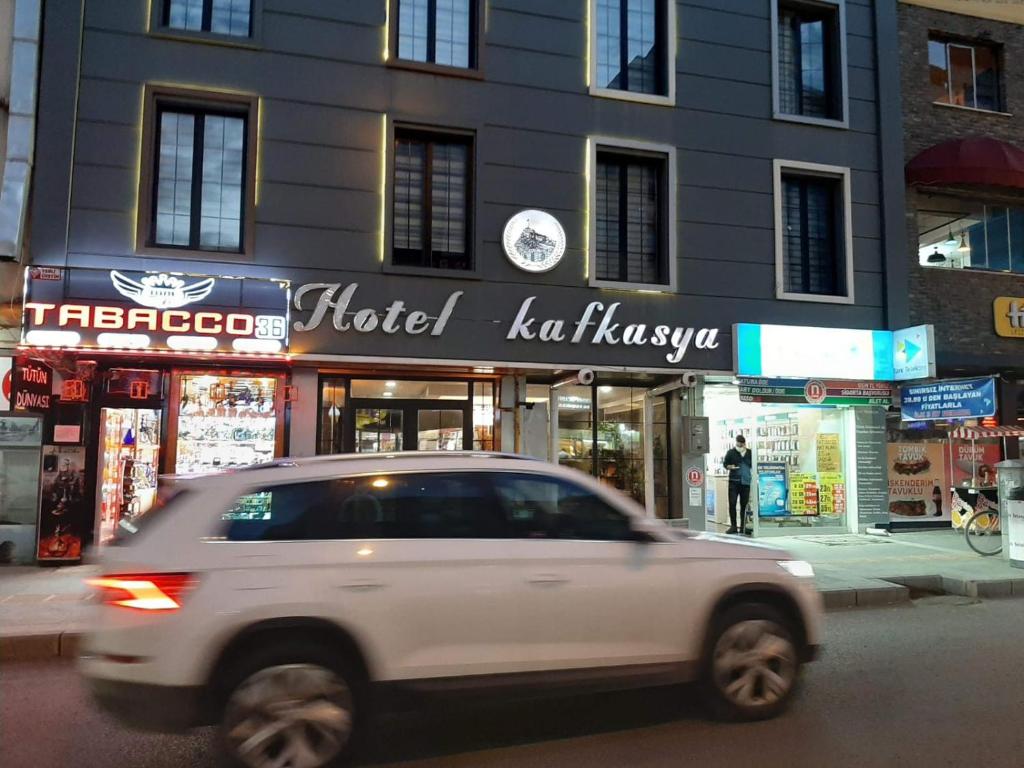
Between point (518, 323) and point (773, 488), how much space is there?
20.0 ft

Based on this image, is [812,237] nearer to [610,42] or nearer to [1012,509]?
[610,42]

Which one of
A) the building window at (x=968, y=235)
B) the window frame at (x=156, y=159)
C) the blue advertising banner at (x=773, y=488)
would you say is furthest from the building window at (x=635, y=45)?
the blue advertising banner at (x=773, y=488)

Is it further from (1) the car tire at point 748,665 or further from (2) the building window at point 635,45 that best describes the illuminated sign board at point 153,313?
(1) the car tire at point 748,665

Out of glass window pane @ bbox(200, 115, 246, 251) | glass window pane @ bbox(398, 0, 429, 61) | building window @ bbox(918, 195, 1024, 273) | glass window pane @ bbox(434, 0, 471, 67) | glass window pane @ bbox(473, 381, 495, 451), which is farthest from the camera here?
building window @ bbox(918, 195, 1024, 273)

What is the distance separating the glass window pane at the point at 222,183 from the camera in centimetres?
1185

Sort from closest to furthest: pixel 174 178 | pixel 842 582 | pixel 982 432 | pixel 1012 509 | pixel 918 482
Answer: pixel 842 582 < pixel 1012 509 < pixel 174 178 < pixel 982 432 < pixel 918 482

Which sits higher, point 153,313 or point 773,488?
point 153,313

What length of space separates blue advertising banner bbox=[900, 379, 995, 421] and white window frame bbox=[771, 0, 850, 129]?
5.15 m

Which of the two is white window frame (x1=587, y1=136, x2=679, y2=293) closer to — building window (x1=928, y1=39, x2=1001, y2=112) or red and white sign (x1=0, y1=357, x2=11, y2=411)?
building window (x1=928, y1=39, x2=1001, y2=112)

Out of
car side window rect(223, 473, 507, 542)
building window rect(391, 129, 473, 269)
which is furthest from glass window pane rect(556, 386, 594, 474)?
car side window rect(223, 473, 507, 542)

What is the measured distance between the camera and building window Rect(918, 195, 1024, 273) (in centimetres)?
1582

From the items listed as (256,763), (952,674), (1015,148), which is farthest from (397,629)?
(1015,148)

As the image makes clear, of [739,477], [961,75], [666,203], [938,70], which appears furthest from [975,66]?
[739,477]

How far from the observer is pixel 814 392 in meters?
13.3
